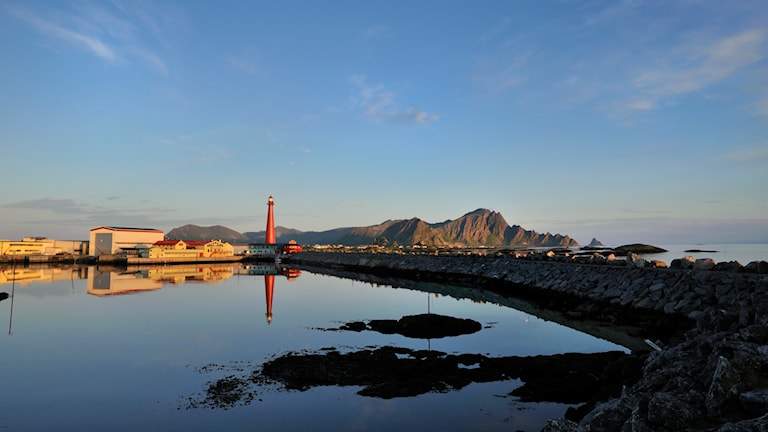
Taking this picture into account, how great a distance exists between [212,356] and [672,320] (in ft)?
63.4

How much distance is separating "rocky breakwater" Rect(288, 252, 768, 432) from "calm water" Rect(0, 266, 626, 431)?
2.92 m

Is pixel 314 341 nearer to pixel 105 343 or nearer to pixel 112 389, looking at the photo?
pixel 112 389

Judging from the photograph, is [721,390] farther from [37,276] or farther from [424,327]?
[37,276]

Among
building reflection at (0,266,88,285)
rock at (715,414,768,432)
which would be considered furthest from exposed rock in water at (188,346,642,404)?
building reflection at (0,266,88,285)

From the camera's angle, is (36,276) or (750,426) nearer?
(750,426)

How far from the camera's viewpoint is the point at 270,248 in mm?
112688

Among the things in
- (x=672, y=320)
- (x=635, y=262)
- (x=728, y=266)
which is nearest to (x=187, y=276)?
(x=635, y=262)

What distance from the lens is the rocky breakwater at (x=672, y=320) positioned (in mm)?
6539

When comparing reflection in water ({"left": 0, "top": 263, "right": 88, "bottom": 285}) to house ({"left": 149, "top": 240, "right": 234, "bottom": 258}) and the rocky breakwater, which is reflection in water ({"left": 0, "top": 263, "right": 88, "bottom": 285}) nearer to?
house ({"left": 149, "top": 240, "right": 234, "bottom": 258})

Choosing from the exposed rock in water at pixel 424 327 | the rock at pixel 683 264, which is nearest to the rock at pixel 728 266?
the rock at pixel 683 264

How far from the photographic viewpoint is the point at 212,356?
669 inches

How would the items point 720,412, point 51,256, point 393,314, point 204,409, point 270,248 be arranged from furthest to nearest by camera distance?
point 270,248 < point 51,256 < point 393,314 < point 204,409 < point 720,412

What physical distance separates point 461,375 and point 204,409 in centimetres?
722

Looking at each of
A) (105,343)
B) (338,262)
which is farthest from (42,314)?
(338,262)
